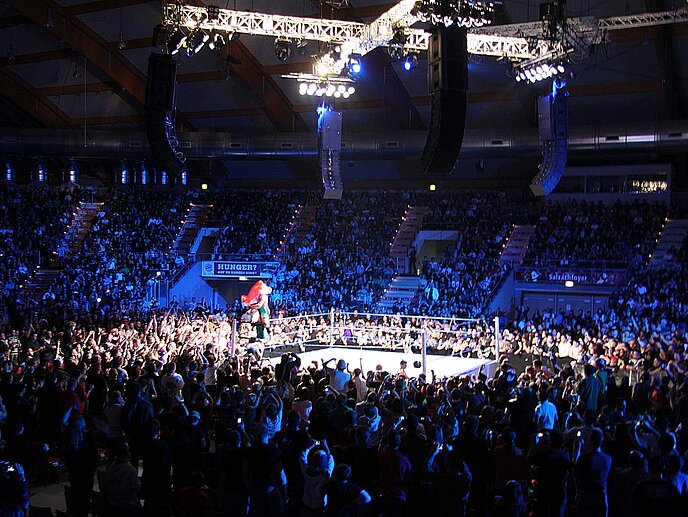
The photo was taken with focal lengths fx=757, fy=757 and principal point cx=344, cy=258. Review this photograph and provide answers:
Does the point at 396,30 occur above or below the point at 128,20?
below

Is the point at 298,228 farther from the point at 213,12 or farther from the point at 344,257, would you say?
the point at 213,12

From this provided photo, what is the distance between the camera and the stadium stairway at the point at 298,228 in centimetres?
2998

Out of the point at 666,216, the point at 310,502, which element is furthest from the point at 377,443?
the point at 666,216

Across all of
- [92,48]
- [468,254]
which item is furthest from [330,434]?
[468,254]

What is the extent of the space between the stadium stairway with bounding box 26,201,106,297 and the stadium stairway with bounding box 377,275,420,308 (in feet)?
39.7

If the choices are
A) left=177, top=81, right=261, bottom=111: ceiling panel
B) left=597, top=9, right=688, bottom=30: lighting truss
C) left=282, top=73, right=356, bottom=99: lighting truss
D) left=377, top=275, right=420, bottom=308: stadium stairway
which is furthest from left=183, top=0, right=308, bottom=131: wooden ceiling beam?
left=597, top=9, right=688, bottom=30: lighting truss

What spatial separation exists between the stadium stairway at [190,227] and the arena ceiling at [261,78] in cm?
382

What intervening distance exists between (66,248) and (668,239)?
2237 centimetres

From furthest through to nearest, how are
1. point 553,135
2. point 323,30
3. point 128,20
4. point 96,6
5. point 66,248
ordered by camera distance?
point 66,248, point 128,20, point 96,6, point 323,30, point 553,135

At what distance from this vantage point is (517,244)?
27250 mm

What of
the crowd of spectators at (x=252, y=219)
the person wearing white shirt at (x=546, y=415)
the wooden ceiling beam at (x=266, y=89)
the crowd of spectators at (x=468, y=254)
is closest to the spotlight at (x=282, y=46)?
the wooden ceiling beam at (x=266, y=89)

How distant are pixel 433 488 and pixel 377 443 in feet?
5.30

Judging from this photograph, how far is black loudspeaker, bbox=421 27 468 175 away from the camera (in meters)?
11.3

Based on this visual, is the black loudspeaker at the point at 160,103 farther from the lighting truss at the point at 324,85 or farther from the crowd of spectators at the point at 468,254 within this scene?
the crowd of spectators at the point at 468,254
